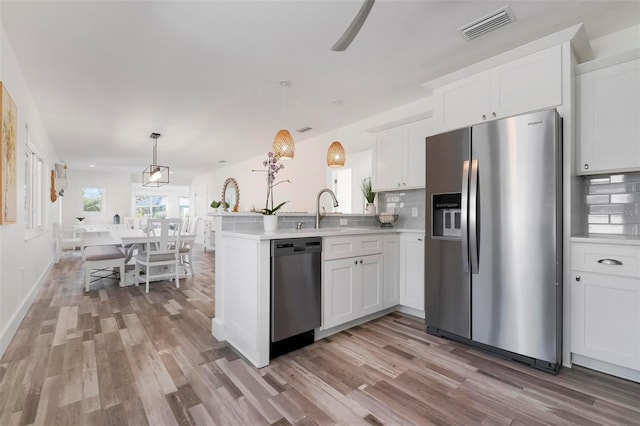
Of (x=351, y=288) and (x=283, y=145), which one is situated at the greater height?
(x=283, y=145)

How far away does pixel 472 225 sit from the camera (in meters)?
2.31

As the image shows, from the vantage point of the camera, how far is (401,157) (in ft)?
11.3

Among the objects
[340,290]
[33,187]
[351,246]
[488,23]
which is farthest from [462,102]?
[33,187]

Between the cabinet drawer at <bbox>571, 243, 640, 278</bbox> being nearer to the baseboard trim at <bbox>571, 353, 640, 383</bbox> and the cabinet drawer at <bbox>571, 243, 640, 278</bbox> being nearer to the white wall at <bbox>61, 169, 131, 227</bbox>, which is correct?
the baseboard trim at <bbox>571, 353, 640, 383</bbox>

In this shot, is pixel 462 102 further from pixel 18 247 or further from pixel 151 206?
pixel 151 206

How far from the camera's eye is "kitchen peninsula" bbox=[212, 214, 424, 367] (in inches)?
83.7

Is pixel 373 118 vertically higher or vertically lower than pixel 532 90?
higher

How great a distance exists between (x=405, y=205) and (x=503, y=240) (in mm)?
1541

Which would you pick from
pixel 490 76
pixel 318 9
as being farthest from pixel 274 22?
pixel 490 76

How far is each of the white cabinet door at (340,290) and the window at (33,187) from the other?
406 centimetres

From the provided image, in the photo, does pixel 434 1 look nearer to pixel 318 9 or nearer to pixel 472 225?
pixel 318 9

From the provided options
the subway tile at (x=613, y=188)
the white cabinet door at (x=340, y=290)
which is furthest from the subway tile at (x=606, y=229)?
the white cabinet door at (x=340, y=290)

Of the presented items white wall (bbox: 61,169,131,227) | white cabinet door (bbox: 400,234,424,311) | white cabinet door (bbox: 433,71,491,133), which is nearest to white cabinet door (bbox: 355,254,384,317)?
white cabinet door (bbox: 400,234,424,311)

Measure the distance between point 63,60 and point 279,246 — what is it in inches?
106
